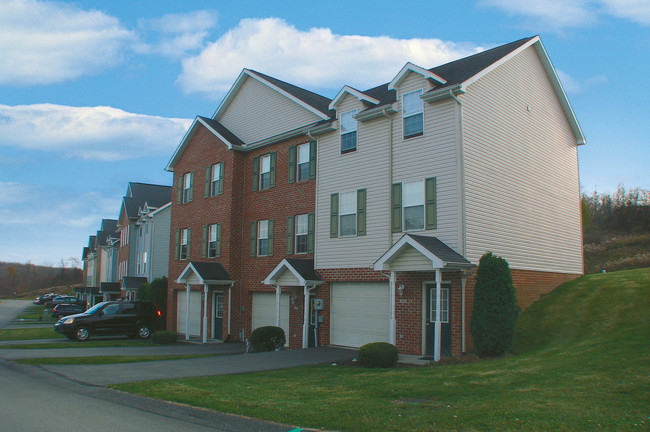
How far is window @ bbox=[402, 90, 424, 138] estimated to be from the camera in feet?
58.2

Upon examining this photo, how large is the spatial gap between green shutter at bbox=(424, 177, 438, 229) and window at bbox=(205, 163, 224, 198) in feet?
42.4

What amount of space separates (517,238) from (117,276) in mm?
46199

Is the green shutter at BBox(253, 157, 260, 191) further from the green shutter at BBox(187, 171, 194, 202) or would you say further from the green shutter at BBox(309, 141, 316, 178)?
the green shutter at BBox(187, 171, 194, 202)

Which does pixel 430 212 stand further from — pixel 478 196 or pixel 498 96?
pixel 498 96

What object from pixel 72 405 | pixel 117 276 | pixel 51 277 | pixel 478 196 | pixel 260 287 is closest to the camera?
pixel 72 405

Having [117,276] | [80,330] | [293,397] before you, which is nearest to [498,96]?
[293,397]

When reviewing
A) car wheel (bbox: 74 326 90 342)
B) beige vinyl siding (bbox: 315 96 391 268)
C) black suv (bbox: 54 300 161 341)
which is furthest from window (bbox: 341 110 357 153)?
car wheel (bbox: 74 326 90 342)

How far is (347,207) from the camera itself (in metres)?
Result: 20.1

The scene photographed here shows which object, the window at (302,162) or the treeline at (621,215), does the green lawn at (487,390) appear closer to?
the window at (302,162)

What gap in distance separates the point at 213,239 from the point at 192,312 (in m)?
4.64

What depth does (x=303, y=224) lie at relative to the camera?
22672 mm

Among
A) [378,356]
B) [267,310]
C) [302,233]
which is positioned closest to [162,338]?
[267,310]

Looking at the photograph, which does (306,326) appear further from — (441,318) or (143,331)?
(143,331)

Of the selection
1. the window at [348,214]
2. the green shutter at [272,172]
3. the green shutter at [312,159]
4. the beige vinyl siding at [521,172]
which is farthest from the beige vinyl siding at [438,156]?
the green shutter at [272,172]
